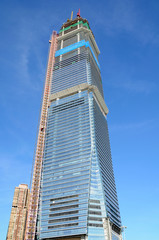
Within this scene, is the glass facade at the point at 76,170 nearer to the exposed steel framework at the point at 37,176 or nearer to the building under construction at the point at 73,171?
the building under construction at the point at 73,171

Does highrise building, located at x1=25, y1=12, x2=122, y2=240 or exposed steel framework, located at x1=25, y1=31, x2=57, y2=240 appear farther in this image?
exposed steel framework, located at x1=25, y1=31, x2=57, y2=240

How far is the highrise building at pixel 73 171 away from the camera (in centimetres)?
11444

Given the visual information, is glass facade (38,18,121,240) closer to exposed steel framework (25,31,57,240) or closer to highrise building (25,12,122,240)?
highrise building (25,12,122,240)

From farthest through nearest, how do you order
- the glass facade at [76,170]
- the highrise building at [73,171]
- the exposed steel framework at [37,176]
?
1. the exposed steel framework at [37,176]
2. the glass facade at [76,170]
3. the highrise building at [73,171]

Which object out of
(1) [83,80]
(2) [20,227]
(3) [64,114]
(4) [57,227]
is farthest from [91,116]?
(2) [20,227]

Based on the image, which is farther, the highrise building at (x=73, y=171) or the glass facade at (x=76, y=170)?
the glass facade at (x=76, y=170)

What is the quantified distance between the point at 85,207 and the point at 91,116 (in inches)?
2490

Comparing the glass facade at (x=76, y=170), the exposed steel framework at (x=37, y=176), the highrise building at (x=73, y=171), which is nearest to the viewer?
the highrise building at (x=73, y=171)

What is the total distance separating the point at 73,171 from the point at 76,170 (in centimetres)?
229

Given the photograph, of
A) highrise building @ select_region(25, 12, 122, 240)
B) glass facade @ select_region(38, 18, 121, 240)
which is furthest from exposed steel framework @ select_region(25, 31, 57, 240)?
glass facade @ select_region(38, 18, 121, 240)

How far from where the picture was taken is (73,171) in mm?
132750

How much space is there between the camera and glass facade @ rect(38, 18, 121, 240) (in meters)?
115

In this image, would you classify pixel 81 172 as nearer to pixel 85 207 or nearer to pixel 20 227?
pixel 85 207

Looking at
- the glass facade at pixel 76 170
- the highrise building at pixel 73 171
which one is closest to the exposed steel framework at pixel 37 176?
the highrise building at pixel 73 171
